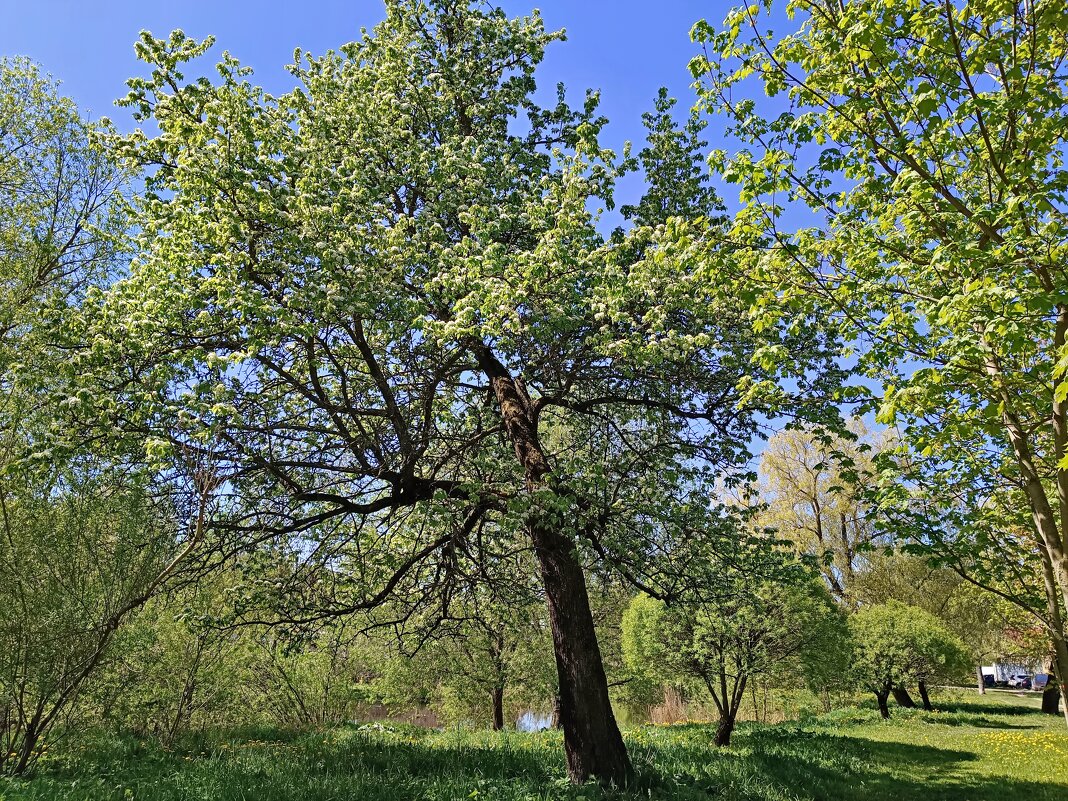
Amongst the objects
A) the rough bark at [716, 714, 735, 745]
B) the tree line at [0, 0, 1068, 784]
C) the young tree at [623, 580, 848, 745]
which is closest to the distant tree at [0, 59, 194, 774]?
the tree line at [0, 0, 1068, 784]

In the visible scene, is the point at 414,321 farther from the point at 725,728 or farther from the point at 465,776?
the point at 725,728

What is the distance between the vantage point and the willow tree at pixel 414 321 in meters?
6.25

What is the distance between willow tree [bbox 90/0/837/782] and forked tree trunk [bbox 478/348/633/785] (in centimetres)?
3

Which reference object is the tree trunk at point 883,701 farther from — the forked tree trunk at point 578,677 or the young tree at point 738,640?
the forked tree trunk at point 578,677

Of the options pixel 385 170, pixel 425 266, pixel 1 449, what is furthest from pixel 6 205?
pixel 425 266

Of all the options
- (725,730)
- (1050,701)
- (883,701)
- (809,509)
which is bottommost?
(1050,701)

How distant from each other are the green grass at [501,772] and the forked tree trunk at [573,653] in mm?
387

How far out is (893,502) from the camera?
6.10m

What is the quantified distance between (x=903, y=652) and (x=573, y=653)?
60.9 feet

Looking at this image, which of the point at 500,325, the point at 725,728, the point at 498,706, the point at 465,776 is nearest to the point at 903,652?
the point at 725,728

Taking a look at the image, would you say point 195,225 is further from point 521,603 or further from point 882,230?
point 882,230

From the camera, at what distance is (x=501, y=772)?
7.17 m

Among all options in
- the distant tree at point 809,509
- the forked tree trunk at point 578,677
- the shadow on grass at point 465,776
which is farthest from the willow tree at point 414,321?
the distant tree at point 809,509

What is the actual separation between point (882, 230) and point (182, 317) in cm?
784
